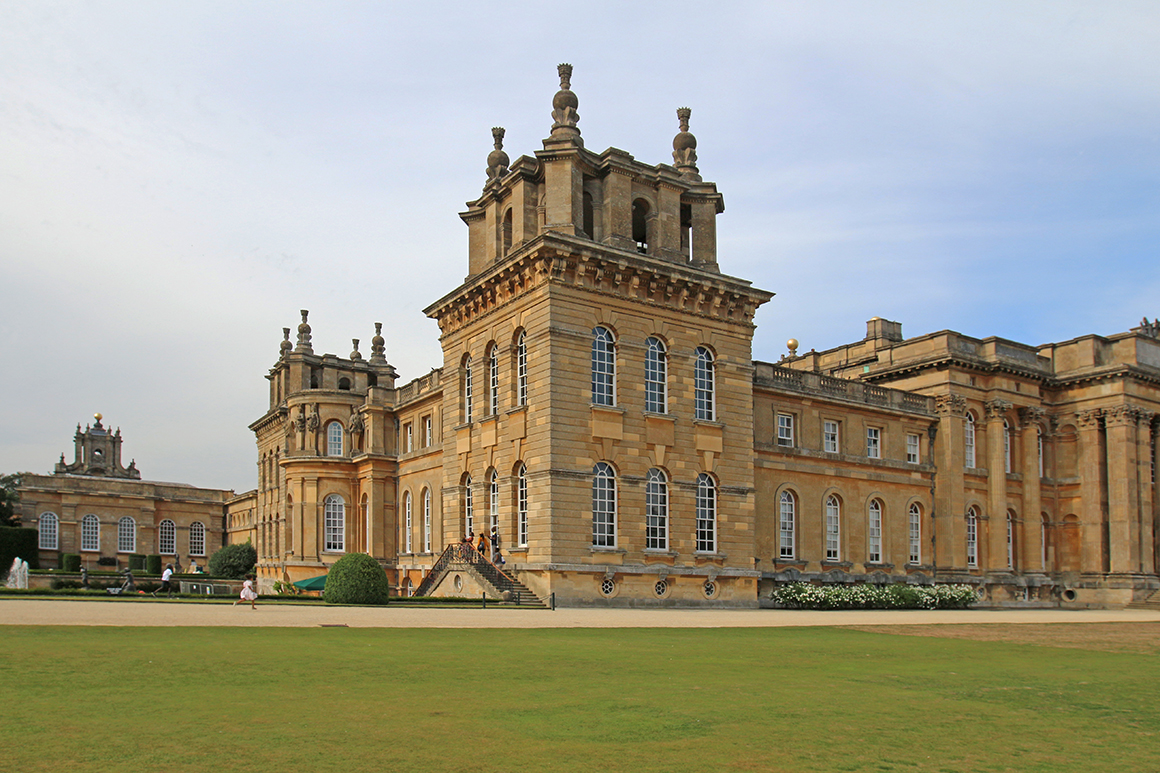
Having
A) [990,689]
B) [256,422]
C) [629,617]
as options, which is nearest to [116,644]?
[990,689]

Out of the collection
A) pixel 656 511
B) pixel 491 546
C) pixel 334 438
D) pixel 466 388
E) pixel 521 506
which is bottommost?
pixel 491 546

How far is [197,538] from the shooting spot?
7788 cm

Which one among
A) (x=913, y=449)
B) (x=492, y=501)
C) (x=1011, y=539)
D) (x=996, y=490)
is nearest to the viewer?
(x=492, y=501)

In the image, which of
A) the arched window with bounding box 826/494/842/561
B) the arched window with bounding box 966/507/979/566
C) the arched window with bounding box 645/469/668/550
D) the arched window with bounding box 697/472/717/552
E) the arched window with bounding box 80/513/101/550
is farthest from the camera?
the arched window with bounding box 80/513/101/550

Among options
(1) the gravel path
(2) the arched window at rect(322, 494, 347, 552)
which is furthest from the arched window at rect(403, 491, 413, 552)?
(1) the gravel path

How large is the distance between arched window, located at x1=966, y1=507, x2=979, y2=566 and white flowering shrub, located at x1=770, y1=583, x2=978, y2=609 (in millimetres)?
5554

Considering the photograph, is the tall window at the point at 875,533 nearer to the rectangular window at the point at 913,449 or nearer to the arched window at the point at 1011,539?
the rectangular window at the point at 913,449

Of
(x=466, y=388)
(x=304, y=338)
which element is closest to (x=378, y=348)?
(x=304, y=338)

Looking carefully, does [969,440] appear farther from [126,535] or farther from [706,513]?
[126,535]

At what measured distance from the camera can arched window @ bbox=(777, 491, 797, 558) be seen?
38.4 m

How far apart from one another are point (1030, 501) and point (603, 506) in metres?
24.1

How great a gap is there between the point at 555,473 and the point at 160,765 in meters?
23.5

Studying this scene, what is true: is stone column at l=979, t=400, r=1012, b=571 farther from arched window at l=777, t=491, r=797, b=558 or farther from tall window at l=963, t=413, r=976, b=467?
arched window at l=777, t=491, r=797, b=558

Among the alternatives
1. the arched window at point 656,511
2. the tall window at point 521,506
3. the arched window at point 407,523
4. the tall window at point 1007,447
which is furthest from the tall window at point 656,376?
the tall window at point 1007,447
